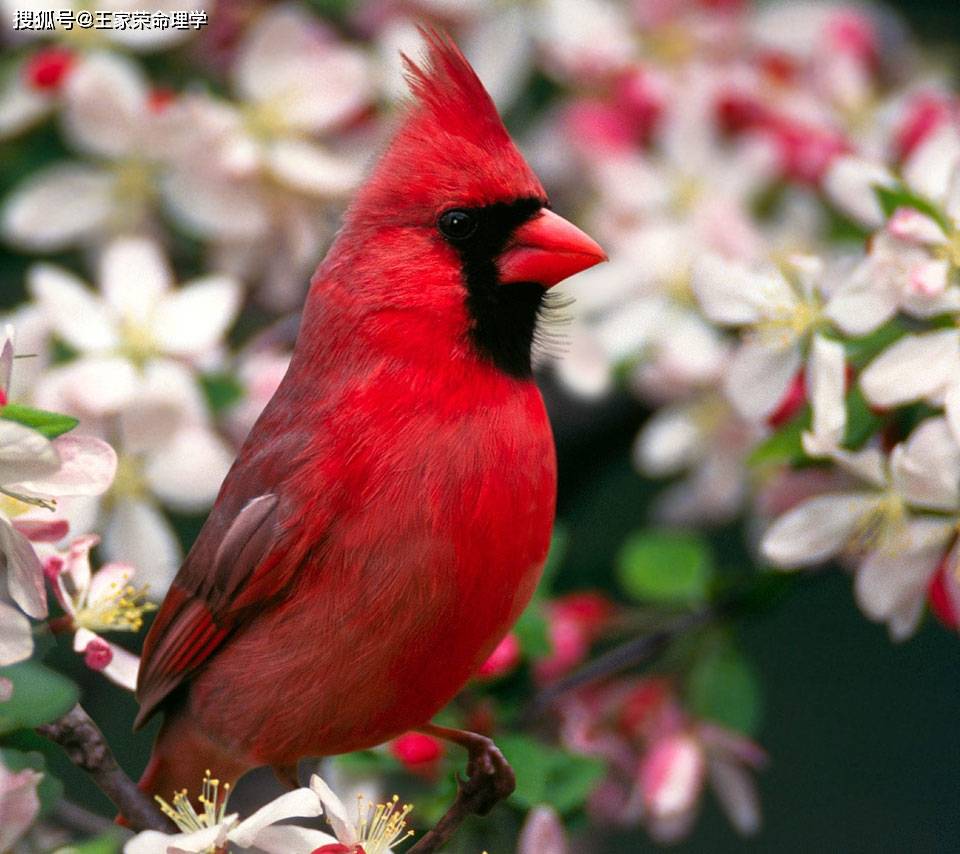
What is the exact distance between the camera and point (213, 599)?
109cm

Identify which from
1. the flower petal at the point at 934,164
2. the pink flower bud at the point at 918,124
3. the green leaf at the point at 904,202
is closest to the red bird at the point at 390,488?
the green leaf at the point at 904,202

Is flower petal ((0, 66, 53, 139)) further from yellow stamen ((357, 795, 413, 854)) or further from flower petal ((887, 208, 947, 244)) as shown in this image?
yellow stamen ((357, 795, 413, 854))

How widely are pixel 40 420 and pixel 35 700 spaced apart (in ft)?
0.60

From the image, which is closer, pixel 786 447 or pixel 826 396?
pixel 826 396

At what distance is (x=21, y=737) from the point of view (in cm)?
100

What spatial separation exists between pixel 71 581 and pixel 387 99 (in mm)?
1102

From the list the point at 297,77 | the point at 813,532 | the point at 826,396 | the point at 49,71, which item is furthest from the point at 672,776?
the point at 49,71

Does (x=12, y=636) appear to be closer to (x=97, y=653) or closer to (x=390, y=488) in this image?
(x=97, y=653)

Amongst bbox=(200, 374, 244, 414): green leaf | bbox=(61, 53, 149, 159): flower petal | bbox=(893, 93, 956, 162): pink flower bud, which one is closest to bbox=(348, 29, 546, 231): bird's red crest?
bbox=(200, 374, 244, 414): green leaf

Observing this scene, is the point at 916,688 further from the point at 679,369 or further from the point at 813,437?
the point at 813,437

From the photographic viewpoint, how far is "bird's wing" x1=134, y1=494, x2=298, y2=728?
106cm

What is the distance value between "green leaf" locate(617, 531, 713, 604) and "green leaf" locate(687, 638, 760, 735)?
95 millimetres

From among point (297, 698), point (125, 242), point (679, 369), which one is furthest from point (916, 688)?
point (297, 698)

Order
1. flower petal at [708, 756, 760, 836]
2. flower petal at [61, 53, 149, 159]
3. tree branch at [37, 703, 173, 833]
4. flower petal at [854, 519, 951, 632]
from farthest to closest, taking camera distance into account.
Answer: flower petal at [61, 53, 149, 159], flower petal at [708, 756, 760, 836], flower petal at [854, 519, 951, 632], tree branch at [37, 703, 173, 833]
